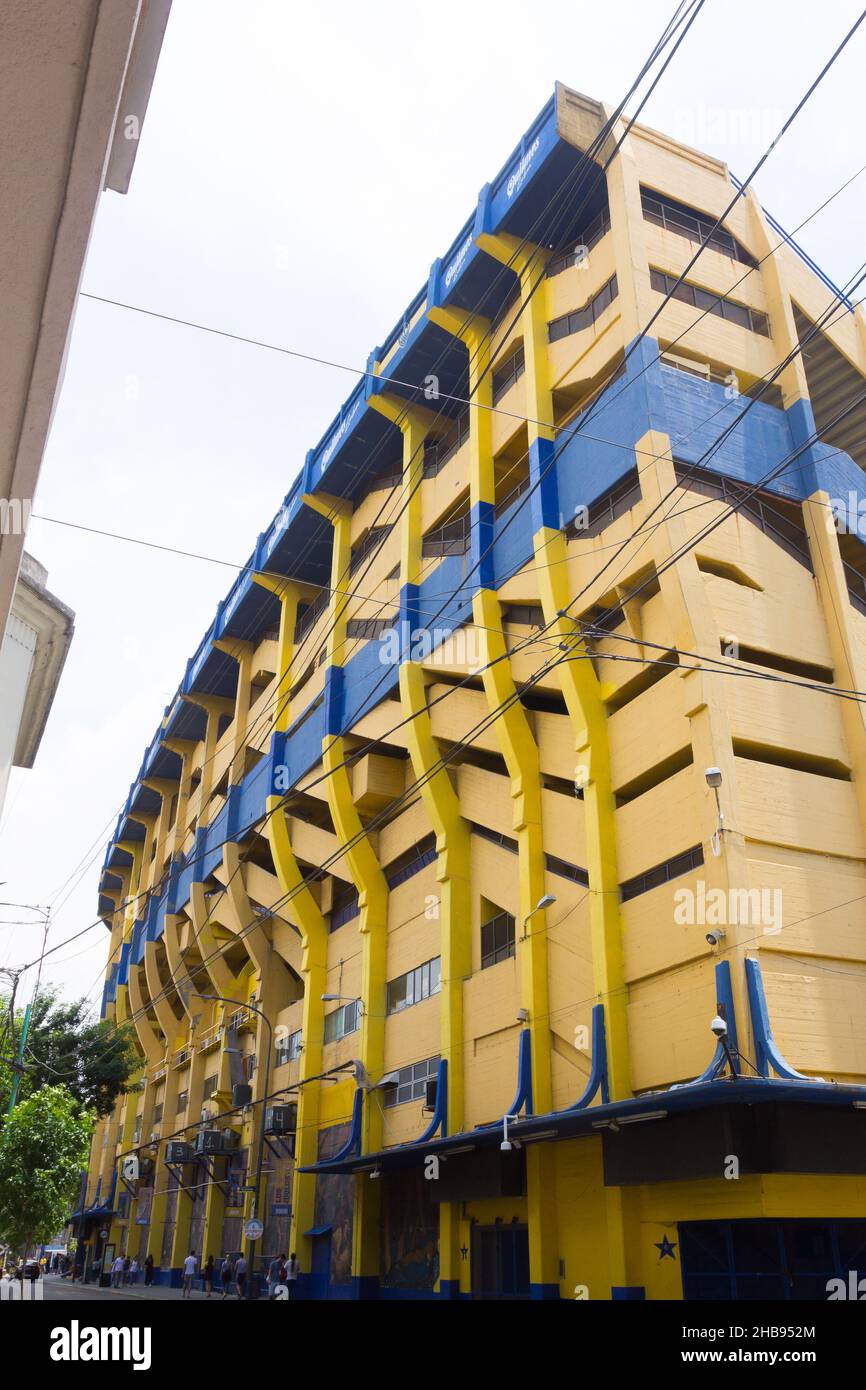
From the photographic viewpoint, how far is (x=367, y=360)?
3519cm

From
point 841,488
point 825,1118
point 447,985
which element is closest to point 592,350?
point 841,488

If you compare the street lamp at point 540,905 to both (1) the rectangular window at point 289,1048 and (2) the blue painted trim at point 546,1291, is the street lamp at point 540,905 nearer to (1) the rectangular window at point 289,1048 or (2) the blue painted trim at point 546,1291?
(2) the blue painted trim at point 546,1291

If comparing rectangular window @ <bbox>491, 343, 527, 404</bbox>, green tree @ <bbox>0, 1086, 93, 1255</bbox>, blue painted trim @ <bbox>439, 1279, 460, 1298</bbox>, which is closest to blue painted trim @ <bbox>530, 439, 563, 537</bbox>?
rectangular window @ <bbox>491, 343, 527, 404</bbox>

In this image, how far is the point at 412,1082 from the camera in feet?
Result: 90.8

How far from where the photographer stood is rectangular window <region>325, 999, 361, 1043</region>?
31.8 meters

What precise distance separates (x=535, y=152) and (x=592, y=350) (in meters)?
5.43

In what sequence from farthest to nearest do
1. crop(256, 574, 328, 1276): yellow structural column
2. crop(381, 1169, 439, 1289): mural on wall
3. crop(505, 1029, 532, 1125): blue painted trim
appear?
crop(256, 574, 328, 1276): yellow structural column < crop(381, 1169, 439, 1289): mural on wall < crop(505, 1029, 532, 1125): blue painted trim

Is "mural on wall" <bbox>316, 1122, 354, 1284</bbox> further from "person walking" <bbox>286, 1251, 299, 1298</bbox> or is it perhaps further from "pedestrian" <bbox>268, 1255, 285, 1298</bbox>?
"pedestrian" <bbox>268, 1255, 285, 1298</bbox>

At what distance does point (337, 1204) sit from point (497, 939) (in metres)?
10.7

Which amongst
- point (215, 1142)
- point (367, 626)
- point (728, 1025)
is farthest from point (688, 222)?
Result: point (215, 1142)

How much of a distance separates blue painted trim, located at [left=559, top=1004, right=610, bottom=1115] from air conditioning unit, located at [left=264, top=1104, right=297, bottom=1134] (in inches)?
646

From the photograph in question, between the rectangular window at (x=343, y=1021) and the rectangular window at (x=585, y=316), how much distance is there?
19.5 metres
